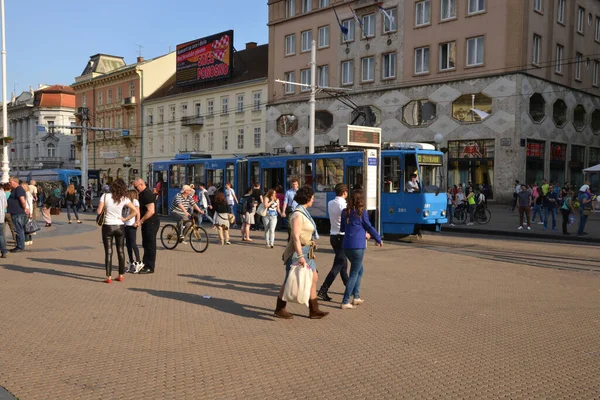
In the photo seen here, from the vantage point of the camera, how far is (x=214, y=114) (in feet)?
177

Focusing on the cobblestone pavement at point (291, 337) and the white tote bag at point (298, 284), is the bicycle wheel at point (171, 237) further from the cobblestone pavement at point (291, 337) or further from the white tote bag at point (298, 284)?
the white tote bag at point (298, 284)

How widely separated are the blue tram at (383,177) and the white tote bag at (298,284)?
1107 centimetres

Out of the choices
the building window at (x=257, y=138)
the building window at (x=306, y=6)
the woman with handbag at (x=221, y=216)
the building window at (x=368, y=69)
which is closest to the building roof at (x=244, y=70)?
the building window at (x=257, y=138)

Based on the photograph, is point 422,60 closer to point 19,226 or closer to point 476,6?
point 476,6

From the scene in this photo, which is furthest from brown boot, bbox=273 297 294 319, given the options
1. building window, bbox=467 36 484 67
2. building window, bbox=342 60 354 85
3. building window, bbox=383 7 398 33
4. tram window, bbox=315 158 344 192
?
building window, bbox=342 60 354 85

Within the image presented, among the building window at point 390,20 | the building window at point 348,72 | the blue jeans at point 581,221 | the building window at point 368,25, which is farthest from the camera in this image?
the building window at point 348,72

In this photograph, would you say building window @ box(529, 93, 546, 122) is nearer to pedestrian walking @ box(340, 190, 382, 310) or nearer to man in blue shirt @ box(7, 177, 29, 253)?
man in blue shirt @ box(7, 177, 29, 253)

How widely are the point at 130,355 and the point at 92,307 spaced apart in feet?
8.06

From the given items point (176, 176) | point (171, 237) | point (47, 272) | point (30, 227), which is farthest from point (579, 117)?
point (47, 272)

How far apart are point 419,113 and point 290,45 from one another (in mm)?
13406

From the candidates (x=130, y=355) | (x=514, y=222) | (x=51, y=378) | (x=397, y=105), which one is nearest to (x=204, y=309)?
(x=130, y=355)

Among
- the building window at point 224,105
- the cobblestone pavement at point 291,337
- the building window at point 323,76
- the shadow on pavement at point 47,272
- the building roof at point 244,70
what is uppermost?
the building roof at point 244,70

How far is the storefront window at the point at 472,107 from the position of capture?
33.0 m

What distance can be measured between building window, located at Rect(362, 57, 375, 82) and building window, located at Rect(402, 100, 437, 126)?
3694 mm
